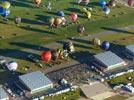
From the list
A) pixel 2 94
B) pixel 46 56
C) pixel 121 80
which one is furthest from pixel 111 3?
pixel 2 94

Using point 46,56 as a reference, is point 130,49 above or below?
above

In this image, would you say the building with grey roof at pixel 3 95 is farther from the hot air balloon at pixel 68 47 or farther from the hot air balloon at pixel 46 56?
the hot air balloon at pixel 68 47

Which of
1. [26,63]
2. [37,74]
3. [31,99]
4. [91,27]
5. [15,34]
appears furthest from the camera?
[91,27]

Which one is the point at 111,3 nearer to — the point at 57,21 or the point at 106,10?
the point at 106,10

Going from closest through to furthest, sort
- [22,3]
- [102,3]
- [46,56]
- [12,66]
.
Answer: [12,66]
[46,56]
[22,3]
[102,3]

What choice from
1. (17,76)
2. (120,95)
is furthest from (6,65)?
(120,95)

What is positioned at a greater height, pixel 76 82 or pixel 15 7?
pixel 15 7

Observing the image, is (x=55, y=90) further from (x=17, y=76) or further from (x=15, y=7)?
(x=15, y=7)
